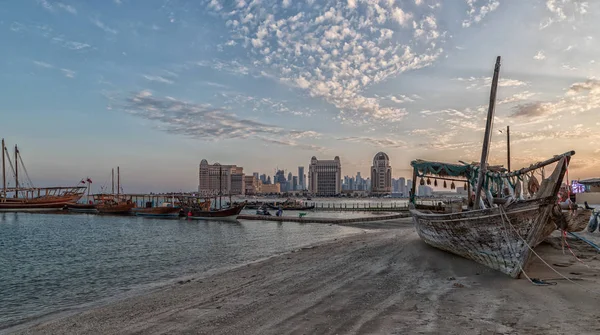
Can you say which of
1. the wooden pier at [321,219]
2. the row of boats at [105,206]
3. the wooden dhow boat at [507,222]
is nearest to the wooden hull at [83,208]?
the row of boats at [105,206]

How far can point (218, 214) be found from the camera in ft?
164

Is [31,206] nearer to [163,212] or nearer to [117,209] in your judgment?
[117,209]

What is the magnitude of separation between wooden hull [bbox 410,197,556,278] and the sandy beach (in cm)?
44

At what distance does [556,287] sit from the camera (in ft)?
26.7

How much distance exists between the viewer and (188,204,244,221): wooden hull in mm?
48975

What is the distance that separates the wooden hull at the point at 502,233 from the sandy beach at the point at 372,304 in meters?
0.44

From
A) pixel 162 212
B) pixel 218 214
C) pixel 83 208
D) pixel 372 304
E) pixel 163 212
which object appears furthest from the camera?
pixel 83 208

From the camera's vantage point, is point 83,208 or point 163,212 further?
point 83,208

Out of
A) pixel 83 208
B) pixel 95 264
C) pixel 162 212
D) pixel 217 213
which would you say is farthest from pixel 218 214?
pixel 83 208

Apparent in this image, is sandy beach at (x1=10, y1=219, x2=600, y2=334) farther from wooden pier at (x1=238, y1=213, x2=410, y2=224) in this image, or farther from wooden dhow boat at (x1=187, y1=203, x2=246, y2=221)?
wooden dhow boat at (x1=187, y1=203, x2=246, y2=221)

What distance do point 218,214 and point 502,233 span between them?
1747 inches

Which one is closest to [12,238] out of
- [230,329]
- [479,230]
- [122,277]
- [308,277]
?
[122,277]

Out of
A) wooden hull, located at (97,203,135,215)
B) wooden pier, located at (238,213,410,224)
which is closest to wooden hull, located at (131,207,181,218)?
wooden hull, located at (97,203,135,215)

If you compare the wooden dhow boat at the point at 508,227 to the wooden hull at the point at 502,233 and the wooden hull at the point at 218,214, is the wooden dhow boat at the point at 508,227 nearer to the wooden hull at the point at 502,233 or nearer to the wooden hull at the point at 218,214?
the wooden hull at the point at 502,233
